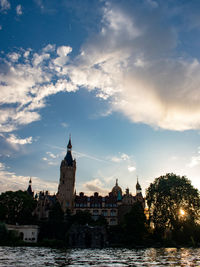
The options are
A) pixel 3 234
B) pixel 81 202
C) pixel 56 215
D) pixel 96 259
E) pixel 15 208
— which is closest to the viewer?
pixel 96 259

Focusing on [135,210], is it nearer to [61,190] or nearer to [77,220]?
[77,220]

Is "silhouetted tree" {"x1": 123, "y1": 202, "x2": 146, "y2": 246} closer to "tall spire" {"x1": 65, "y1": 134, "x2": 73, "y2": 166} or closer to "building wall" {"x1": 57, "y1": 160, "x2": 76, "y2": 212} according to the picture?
"building wall" {"x1": 57, "y1": 160, "x2": 76, "y2": 212}

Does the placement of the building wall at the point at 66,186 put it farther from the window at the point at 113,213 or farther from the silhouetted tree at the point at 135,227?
the silhouetted tree at the point at 135,227

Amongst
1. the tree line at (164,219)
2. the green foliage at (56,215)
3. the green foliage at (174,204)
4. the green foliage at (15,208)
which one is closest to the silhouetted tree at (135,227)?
the tree line at (164,219)

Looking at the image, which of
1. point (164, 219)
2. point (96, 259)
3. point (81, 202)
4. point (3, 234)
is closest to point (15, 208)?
point (3, 234)

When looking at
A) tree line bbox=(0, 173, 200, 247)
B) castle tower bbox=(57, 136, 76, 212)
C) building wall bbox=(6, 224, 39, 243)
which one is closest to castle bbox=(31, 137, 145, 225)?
castle tower bbox=(57, 136, 76, 212)

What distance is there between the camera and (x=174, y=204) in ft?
214

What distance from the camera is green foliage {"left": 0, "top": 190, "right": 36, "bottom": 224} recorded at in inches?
3191

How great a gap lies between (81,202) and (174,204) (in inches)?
2153

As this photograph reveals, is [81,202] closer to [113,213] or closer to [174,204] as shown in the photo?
[113,213]

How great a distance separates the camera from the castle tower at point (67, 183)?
106 metres

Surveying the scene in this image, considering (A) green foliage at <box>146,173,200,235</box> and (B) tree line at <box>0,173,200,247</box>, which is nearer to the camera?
(B) tree line at <box>0,173,200,247</box>

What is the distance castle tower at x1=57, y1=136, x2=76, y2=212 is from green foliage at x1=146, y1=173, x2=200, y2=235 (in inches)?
1918

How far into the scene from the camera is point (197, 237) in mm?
70375
